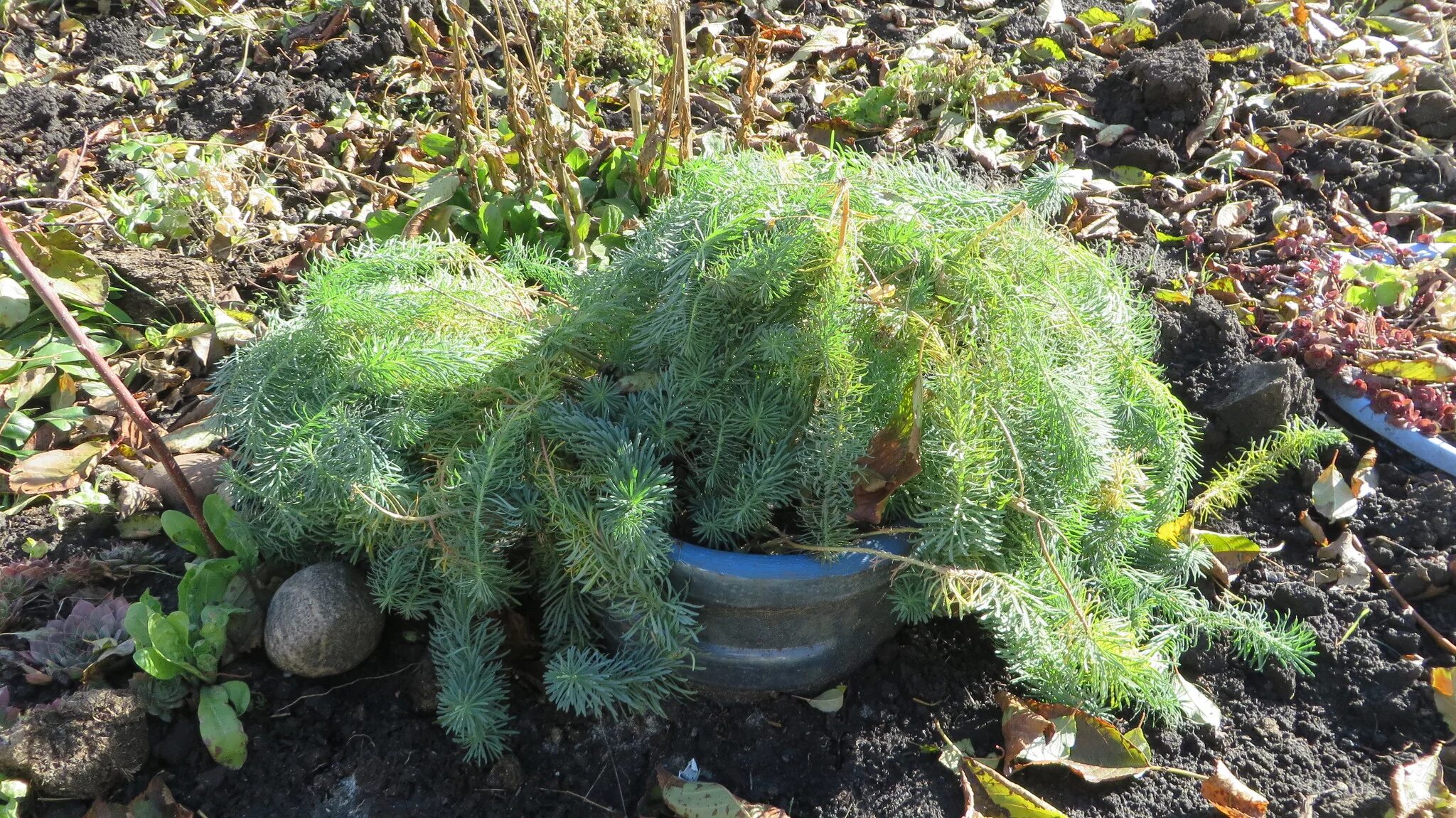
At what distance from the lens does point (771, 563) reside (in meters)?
1.70

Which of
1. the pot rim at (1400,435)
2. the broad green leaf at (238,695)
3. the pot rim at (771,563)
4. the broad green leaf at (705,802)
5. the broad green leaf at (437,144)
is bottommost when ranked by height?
the broad green leaf at (705,802)

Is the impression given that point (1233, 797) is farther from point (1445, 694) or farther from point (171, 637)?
point (171, 637)

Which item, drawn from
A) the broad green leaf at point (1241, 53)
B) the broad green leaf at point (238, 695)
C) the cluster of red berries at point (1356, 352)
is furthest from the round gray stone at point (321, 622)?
the broad green leaf at point (1241, 53)

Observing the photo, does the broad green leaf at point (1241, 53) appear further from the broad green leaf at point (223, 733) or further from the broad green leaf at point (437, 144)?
the broad green leaf at point (223, 733)

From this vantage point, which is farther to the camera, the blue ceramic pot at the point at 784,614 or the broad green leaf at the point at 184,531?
the broad green leaf at the point at 184,531

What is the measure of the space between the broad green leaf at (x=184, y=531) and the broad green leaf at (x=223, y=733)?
1.23 feet

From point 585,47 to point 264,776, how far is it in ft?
8.72

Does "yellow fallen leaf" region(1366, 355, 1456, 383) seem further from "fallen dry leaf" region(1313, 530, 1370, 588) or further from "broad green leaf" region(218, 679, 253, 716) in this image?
"broad green leaf" region(218, 679, 253, 716)

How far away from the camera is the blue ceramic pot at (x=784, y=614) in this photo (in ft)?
5.57

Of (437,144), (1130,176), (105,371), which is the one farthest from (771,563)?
(1130,176)

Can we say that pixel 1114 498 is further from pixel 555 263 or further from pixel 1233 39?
pixel 1233 39

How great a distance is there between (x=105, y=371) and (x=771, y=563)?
4.05 ft

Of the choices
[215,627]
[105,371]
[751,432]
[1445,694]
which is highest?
[105,371]

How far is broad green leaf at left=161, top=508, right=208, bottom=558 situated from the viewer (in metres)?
2.13
